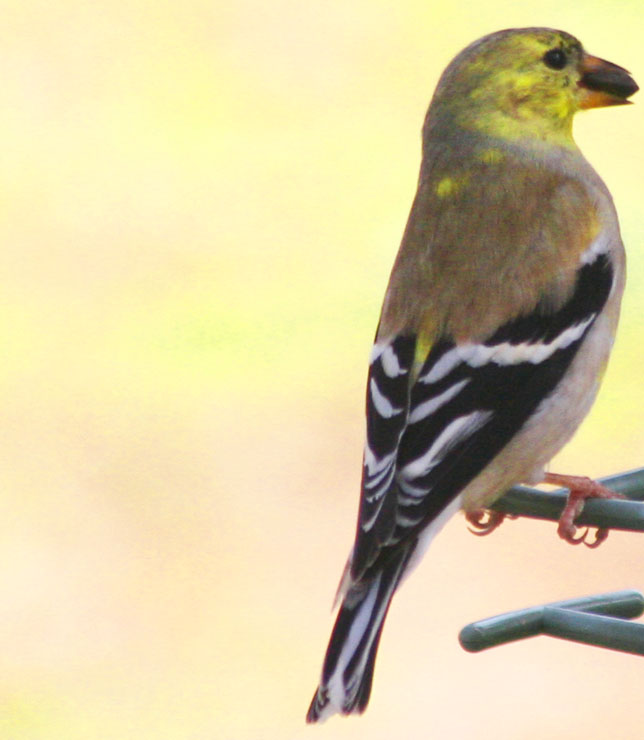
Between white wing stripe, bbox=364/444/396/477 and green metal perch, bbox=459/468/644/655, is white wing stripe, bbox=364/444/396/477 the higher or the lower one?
the higher one

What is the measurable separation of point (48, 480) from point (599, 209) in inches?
117

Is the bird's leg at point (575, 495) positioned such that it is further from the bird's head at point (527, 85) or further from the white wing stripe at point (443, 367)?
the bird's head at point (527, 85)

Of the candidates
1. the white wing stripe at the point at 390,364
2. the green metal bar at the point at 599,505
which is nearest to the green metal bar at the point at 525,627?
the green metal bar at the point at 599,505

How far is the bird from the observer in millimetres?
2816

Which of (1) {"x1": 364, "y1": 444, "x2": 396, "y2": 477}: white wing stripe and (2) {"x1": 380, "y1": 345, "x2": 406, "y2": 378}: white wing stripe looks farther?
(2) {"x1": 380, "y1": 345, "x2": 406, "y2": 378}: white wing stripe

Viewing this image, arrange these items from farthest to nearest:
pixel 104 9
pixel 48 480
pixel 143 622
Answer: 1. pixel 104 9
2. pixel 48 480
3. pixel 143 622

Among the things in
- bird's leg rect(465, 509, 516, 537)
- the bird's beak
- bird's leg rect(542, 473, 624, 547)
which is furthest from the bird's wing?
the bird's beak

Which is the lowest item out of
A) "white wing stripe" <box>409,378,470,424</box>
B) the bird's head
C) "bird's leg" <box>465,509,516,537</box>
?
"bird's leg" <box>465,509,516,537</box>

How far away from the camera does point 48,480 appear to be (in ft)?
18.9

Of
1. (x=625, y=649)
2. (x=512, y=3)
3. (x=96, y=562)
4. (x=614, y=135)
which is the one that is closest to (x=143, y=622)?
(x=96, y=562)

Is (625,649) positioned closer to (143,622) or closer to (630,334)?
(143,622)

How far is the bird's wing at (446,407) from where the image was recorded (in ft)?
9.25

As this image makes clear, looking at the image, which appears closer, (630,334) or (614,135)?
(630,334)

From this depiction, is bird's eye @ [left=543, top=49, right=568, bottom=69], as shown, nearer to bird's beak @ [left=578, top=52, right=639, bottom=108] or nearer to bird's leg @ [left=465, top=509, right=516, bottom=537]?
bird's beak @ [left=578, top=52, right=639, bottom=108]
